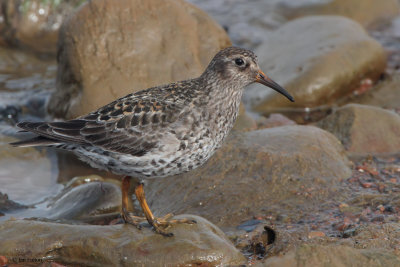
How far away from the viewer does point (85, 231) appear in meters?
6.61

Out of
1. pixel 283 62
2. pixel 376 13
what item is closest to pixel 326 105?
pixel 283 62

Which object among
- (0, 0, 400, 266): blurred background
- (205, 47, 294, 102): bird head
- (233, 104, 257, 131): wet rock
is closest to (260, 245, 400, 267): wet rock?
(0, 0, 400, 266): blurred background

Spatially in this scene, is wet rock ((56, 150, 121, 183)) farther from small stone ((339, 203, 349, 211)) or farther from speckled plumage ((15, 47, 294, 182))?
small stone ((339, 203, 349, 211))

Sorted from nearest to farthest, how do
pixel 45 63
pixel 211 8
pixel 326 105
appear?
pixel 326 105
pixel 45 63
pixel 211 8

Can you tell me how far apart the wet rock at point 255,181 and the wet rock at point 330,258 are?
2279 mm

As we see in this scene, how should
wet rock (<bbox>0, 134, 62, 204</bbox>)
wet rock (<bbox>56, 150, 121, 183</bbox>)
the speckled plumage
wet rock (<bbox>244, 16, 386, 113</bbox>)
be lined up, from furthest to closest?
wet rock (<bbox>244, 16, 386, 113</bbox>) < wet rock (<bbox>56, 150, 121, 183</bbox>) < wet rock (<bbox>0, 134, 62, 204</bbox>) < the speckled plumage

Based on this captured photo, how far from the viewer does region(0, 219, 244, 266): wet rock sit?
6.34 metres

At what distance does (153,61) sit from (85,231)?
4.86 m

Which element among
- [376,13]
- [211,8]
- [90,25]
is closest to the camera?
[90,25]

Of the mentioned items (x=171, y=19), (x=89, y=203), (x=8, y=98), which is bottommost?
(x=89, y=203)

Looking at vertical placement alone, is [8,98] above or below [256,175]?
above

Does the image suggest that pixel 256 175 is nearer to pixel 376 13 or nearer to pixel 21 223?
pixel 21 223

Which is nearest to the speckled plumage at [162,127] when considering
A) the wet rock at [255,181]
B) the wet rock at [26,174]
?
the wet rock at [255,181]

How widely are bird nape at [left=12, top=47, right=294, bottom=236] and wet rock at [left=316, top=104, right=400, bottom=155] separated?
10.8ft
